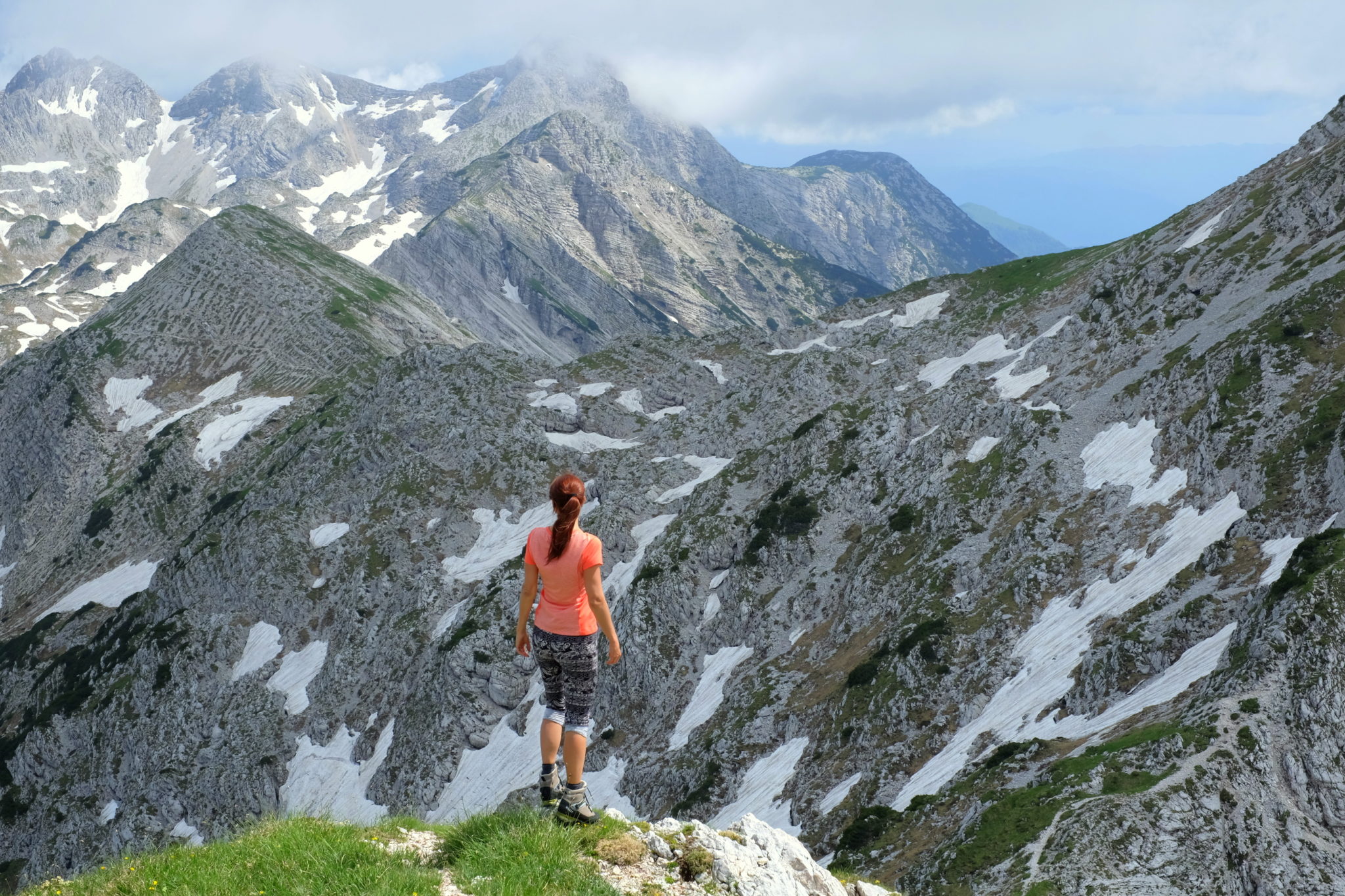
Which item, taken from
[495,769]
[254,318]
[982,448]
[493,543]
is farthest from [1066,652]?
[254,318]

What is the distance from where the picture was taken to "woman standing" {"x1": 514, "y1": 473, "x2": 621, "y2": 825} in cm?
1137

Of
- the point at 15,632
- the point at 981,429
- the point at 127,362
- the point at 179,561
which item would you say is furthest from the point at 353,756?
the point at 127,362

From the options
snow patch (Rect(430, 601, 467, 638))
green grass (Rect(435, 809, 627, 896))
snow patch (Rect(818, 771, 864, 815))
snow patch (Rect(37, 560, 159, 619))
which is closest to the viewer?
green grass (Rect(435, 809, 627, 896))

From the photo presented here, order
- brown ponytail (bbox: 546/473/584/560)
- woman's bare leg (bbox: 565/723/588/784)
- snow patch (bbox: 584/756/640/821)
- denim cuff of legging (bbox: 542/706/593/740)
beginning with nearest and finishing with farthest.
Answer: brown ponytail (bbox: 546/473/584/560)
woman's bare leg (bbox: 565/723/588/784)
denim cuff of legging (bbox: 542/706/593/740)
snow patch (bbox: 584/756/640/821)

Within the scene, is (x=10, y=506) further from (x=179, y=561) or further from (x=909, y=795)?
(x=909, y=795)

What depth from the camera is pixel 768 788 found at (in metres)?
52.6

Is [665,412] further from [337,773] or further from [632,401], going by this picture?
[337,773]

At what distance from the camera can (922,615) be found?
5562 centimetres

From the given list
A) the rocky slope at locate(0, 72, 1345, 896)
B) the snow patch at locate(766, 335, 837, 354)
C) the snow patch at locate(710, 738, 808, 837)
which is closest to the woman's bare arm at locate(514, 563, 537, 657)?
the rocky slope at locate(0, 72, 1345, 896)

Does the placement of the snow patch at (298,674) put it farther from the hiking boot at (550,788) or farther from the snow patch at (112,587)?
the hiking boot at (550,788)

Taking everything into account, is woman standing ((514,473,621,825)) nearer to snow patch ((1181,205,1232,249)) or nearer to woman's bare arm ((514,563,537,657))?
woman's bare arm ((514,563,537,657))

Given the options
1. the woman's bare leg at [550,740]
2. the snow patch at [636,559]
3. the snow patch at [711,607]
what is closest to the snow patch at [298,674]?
the snow patch at [636,559]

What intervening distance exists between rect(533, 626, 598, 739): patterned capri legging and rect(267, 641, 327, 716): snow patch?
90.5 m

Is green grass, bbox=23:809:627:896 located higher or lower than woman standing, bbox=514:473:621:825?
lower
